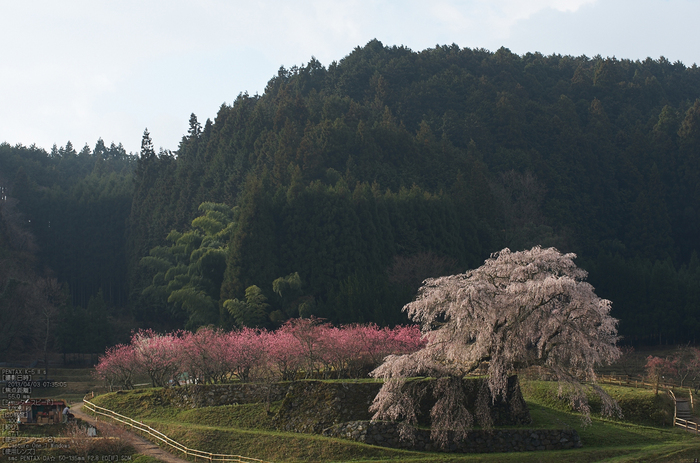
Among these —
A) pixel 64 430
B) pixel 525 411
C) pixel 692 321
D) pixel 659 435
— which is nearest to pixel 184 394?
pixel 64 430

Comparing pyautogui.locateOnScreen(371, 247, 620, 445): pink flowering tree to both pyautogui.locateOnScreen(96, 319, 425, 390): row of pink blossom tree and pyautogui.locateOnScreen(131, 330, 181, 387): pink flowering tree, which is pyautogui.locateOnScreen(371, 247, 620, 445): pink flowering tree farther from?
pyautogui.locateOnScreen(131, 330, 181, 387): pink flowering tree

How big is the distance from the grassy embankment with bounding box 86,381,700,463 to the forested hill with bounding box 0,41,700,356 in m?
22.7

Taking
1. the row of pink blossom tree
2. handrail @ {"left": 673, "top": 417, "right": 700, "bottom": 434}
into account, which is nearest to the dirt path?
the row of pink blossom tree

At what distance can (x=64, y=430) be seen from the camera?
2811 centimetres

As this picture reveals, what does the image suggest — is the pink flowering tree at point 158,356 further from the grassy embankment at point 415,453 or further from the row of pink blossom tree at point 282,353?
the grassy embankment at point 415,453

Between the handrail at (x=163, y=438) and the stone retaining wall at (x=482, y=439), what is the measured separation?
3.94 m

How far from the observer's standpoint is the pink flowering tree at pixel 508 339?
80.2ft

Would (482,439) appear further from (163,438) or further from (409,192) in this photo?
(409,192)

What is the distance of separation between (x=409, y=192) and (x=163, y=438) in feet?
160

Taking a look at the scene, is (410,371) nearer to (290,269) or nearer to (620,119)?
(290,269)

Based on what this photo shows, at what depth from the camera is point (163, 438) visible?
27328 mm

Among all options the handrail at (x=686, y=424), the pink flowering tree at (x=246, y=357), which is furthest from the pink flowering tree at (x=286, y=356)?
the handrail at (x=686, y=424)

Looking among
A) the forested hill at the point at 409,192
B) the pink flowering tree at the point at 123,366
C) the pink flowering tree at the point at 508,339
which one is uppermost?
the forested hill at the point at 409,192

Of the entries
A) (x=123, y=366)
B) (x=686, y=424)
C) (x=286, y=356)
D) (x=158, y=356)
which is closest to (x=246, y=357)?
(x=286, y=356)
